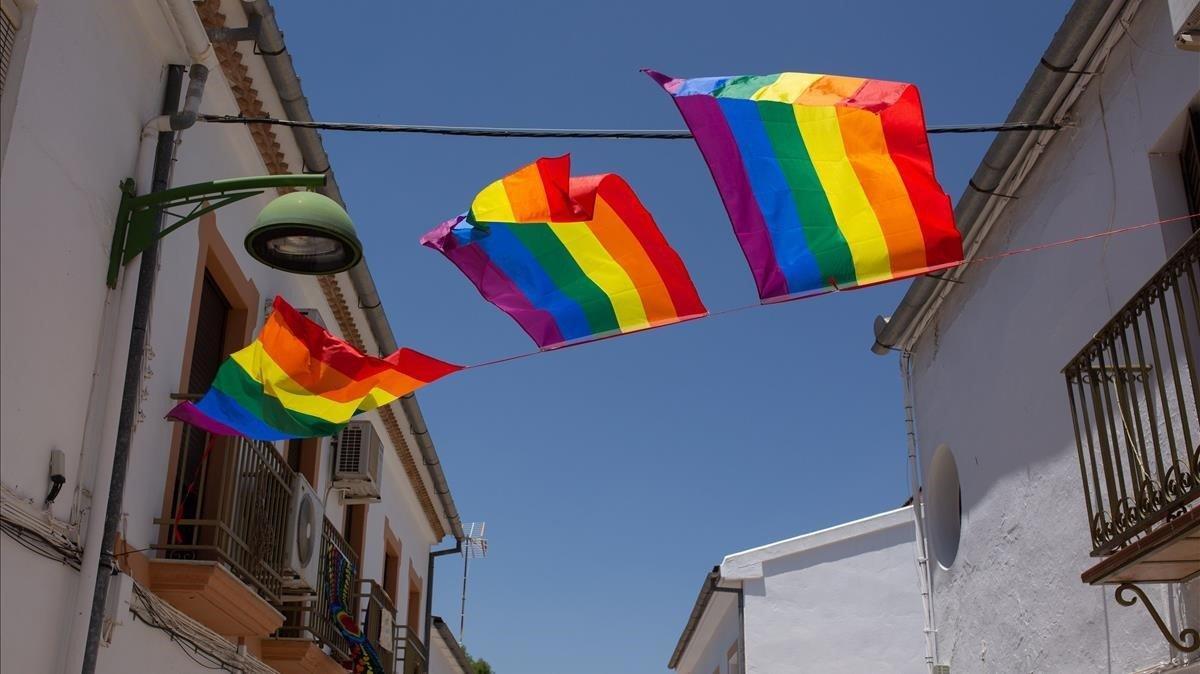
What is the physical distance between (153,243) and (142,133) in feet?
1.99

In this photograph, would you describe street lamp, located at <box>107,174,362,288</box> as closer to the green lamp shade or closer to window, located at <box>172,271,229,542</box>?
the green lamp shade

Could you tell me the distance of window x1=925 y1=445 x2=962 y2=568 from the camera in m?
10.4

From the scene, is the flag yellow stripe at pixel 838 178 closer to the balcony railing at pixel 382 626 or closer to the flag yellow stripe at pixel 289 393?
the flag yellow stripe at pixel 289 393

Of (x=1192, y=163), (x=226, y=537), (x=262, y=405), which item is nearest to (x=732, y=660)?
(x=226, y=537)

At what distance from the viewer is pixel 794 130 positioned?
20.1 feet

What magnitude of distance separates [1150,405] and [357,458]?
7254 millimetres

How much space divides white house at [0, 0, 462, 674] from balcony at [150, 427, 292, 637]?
15mm

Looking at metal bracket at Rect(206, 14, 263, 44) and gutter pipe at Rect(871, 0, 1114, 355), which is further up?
metal bracket at Rect(206, 14, 263, 44)

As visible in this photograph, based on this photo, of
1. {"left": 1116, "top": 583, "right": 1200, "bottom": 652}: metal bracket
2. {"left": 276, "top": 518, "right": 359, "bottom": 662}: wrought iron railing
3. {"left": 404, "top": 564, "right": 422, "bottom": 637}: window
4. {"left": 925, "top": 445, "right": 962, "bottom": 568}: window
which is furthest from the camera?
{"left": 404, "top": 564, "right": 422, "bottom": 637}: window

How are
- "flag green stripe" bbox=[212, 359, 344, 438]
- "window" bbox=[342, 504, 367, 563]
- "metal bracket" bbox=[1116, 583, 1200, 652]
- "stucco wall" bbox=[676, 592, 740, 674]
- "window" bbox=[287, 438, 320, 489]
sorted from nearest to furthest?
"metal bracket" bbox=[1116, 583, 1200, 652], "flag green stripe" bbox=[212, 359, 344, 438], "window" bbox=[287, 438, 320, 489], "window" bbox=[342, 504, 367, 563], "stucco wall" bbox=[676, 592, 740, 674]

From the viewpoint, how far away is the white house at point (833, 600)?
1565cm

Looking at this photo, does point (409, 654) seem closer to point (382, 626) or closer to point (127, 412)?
point (382, 626)

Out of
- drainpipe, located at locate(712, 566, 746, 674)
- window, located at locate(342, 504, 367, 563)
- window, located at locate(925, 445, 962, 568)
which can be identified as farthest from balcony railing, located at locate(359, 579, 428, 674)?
window, located at locate(925, 445, 962, 568)

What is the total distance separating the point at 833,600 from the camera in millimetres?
15930
